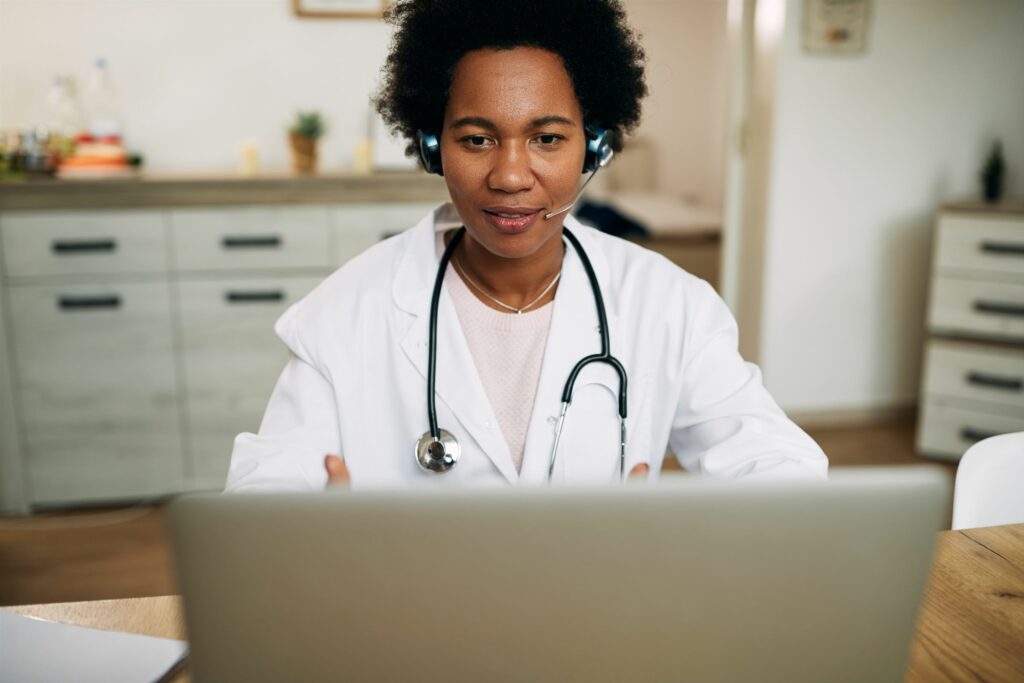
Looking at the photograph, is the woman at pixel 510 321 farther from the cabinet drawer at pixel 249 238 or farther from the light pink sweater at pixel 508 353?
the cabinet drawer at pixel 249 238

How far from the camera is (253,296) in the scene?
2.73m

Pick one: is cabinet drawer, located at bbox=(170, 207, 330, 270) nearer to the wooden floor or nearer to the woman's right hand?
the wooden floor

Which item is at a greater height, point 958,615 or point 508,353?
point 508,353

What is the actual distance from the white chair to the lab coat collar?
462 millimetres

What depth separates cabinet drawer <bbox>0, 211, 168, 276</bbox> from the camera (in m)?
2.59

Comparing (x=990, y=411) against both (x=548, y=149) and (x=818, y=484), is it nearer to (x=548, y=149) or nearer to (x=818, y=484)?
(x=548, y=149)

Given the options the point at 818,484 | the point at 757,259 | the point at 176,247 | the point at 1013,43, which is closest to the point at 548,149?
the point at 818,484

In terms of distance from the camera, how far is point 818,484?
539 mm

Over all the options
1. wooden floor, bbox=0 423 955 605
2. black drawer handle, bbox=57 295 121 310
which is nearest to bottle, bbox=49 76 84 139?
black drawer handle, bbox=57 295 121 310

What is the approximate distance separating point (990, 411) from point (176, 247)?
9.18 feet

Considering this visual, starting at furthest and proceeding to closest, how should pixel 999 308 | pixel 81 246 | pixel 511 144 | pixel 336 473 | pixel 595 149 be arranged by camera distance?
pixel 999 308 → pixel 81 246 → pixel 595 149 → pixel 511 144 → pixel 336 473

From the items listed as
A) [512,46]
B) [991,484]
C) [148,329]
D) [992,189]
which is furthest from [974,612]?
[992,189]

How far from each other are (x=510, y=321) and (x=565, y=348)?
0.10m

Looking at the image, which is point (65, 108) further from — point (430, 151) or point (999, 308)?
point (999, 308)
